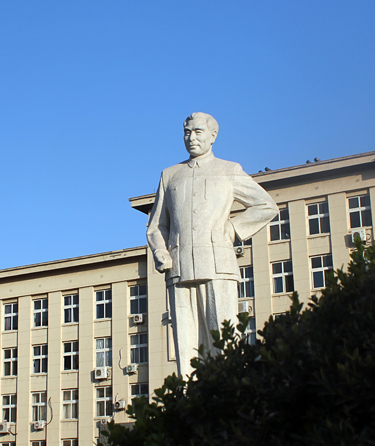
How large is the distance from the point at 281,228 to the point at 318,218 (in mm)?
2240

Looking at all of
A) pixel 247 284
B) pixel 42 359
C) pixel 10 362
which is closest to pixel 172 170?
pixel 247 284

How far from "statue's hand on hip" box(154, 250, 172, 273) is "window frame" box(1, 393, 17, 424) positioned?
4166 cm

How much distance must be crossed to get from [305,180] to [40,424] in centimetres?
2175

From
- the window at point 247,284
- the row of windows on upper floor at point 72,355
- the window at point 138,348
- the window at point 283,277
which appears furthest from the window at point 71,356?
the window at point 283,277

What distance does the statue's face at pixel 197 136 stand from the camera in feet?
29.0

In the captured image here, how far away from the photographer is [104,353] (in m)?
45.7

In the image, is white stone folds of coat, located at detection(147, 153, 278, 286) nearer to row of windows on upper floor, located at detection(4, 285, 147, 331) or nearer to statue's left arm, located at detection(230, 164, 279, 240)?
statue's left arm, located at detection(230, 164, 279, 240)

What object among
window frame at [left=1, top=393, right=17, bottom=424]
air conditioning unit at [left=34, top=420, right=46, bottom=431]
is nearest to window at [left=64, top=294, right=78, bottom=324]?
window frame at [left=1, top=393, right=17, bottom=424]

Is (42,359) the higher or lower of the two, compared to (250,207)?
higher

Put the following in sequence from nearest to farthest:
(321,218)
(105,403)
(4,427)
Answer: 1. (321,218)
2. (105,403)
3. (4,427)

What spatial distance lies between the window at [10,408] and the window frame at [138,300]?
9.93m

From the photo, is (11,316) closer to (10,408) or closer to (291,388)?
(10,408)

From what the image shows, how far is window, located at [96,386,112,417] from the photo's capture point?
4441 cm

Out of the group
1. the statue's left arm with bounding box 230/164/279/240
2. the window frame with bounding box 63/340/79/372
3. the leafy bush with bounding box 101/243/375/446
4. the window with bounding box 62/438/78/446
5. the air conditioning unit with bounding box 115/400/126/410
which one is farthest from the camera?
the window frame with bounding box 63/340/79/372
